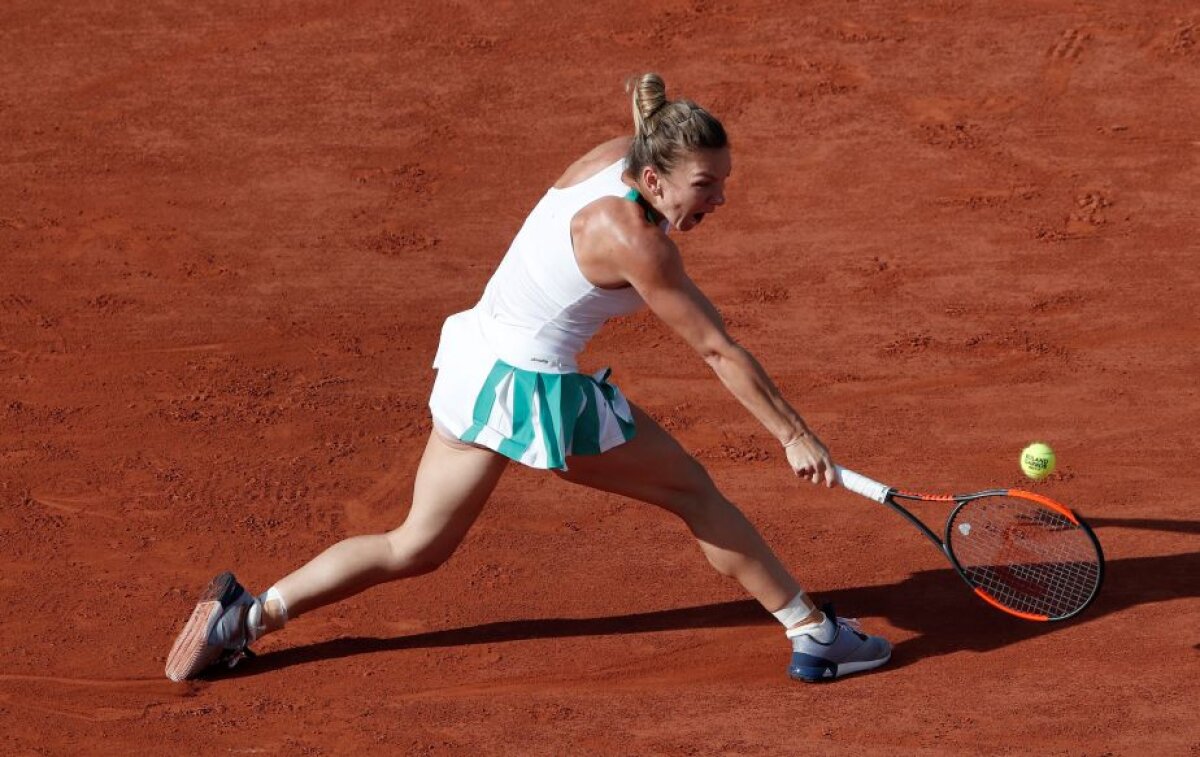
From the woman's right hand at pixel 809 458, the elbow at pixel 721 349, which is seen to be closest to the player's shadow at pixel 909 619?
the woman's right hand at pixel 809 458

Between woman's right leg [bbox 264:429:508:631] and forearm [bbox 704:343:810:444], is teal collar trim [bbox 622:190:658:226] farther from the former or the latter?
woman's right leg [bbox 264:429:508:631]

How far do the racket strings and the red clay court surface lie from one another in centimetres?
13

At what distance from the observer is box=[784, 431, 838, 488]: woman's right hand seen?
186 inches

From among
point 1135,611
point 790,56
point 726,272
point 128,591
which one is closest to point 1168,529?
point 1135,611

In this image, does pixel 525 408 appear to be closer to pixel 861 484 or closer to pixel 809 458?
pixel 809 458

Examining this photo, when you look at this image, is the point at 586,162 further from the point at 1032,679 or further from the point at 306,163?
the point at 306,163

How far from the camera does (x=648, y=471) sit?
16.4 ft

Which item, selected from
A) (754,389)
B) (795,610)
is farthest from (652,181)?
(795,610)

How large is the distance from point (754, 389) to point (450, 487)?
992 millimetres

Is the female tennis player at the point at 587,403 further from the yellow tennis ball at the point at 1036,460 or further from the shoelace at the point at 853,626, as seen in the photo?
the yellow tennis ball at the point at 1036,460

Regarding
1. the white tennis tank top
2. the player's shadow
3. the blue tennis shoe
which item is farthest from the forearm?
the player's shadow

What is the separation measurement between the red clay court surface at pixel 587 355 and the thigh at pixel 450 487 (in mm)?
581

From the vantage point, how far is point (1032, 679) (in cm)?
520

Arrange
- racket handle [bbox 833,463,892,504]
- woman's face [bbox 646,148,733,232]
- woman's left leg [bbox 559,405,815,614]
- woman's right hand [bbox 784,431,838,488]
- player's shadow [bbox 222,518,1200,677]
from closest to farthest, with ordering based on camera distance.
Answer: woman's face [bbox 646,148,733,232]
woman's right hand [bbox 784,431,838,488]
racket handle [bbox 833,463,892,504]
woman's left leg [bbox 559,405,815,614]
player's shadow [bbox 222,518,1200,677]
